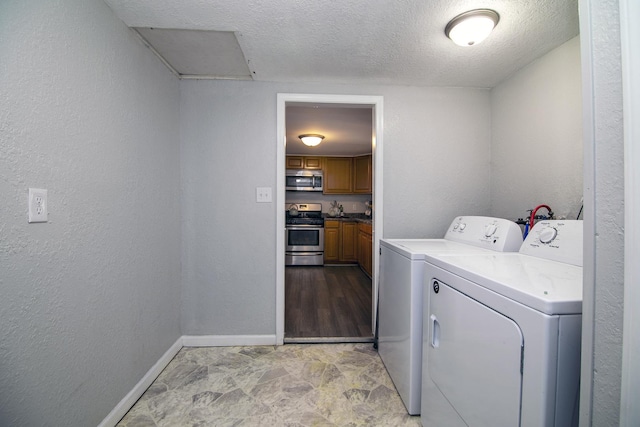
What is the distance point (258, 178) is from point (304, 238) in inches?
119

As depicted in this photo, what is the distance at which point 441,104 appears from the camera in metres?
2.22

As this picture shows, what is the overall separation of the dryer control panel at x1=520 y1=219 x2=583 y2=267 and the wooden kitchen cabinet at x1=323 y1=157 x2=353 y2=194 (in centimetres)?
427

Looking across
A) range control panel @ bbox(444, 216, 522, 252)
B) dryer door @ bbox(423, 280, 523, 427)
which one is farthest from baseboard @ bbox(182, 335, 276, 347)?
range control panel @ bbox(444, 216, 522, 252)

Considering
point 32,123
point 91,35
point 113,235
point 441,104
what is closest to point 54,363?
point 113,235

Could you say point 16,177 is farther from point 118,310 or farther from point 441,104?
point 441,104

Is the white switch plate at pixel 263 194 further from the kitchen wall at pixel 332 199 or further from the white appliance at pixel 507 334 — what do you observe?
the kitchen wall at pixel 332 199

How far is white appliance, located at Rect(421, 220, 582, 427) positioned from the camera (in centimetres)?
69

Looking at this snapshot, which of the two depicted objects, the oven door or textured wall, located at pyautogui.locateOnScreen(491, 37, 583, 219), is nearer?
textured wall, located at pyautogui.locateOnScreen(491, 37, 583, 219)

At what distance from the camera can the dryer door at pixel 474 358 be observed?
30.9 inches

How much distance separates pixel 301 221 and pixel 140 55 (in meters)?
3.78

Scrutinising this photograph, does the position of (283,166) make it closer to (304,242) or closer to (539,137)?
(539,137)

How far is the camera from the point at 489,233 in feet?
5.31

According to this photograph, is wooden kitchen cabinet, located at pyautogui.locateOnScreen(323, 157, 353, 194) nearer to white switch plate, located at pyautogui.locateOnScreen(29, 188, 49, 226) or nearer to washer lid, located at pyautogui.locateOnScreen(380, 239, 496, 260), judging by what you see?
washer lid, located at pyautogui.locateOnScreen(380, 239, 496, 260)

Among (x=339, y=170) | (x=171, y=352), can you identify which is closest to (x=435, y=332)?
(x=171, y=352)
